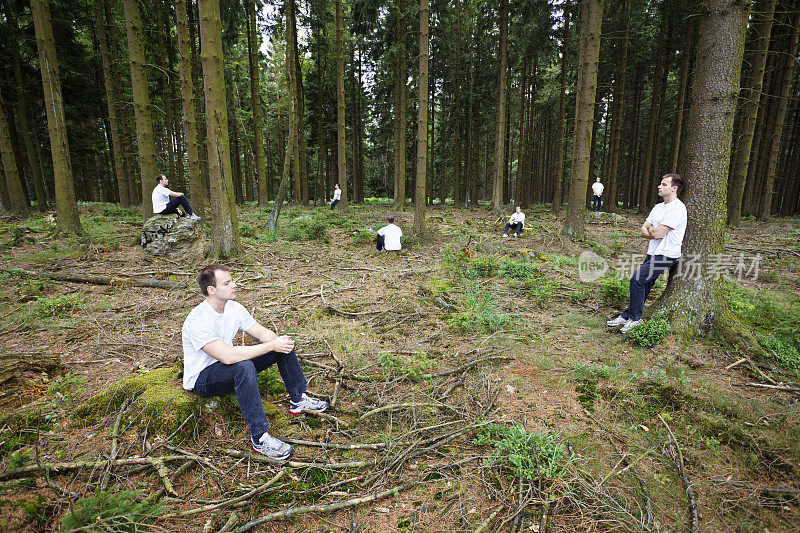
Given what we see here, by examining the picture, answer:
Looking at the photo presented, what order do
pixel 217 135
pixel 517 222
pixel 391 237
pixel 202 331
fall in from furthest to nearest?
pixel 517 222 → pixel 391 237 → pixel 217 135 → pixel 202 331

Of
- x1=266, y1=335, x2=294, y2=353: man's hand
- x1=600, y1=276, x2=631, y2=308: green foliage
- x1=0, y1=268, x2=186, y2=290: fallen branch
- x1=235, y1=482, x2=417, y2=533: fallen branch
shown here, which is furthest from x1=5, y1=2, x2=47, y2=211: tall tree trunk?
x1=600, y1=276, x2=631, y2=308: green foliage

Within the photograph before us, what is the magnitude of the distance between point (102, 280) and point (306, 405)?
6.46 m

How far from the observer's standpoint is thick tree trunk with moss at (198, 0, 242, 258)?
774cm

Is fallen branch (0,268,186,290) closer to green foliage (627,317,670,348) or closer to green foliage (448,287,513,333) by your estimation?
green foliage (448,287,513,333)

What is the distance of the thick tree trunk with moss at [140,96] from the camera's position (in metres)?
9.49

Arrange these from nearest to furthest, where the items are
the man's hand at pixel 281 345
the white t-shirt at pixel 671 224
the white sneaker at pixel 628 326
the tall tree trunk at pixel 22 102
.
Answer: the man's hand at pixel 281 345, the white t-shirt at pixel 671 224, the white sneaker at pixel 628 326, the tall tree trunk at pixel 22 102

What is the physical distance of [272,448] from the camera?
3.01m

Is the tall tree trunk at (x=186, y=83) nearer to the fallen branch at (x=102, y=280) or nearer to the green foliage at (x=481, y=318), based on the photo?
the fallen branch at (x=102, y=280)

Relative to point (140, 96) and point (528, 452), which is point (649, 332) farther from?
point (140, 96)

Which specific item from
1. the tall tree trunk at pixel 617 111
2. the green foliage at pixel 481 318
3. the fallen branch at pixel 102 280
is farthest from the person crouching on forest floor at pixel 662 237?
the tall tree trunk at pixel 617 111

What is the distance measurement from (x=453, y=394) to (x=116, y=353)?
176 inches

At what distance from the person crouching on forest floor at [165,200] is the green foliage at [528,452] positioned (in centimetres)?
1014

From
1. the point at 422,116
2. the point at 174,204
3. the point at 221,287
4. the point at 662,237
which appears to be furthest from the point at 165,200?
the point at 662,237

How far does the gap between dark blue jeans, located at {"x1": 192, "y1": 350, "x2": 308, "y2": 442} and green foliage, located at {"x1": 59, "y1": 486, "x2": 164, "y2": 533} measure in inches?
32.8
